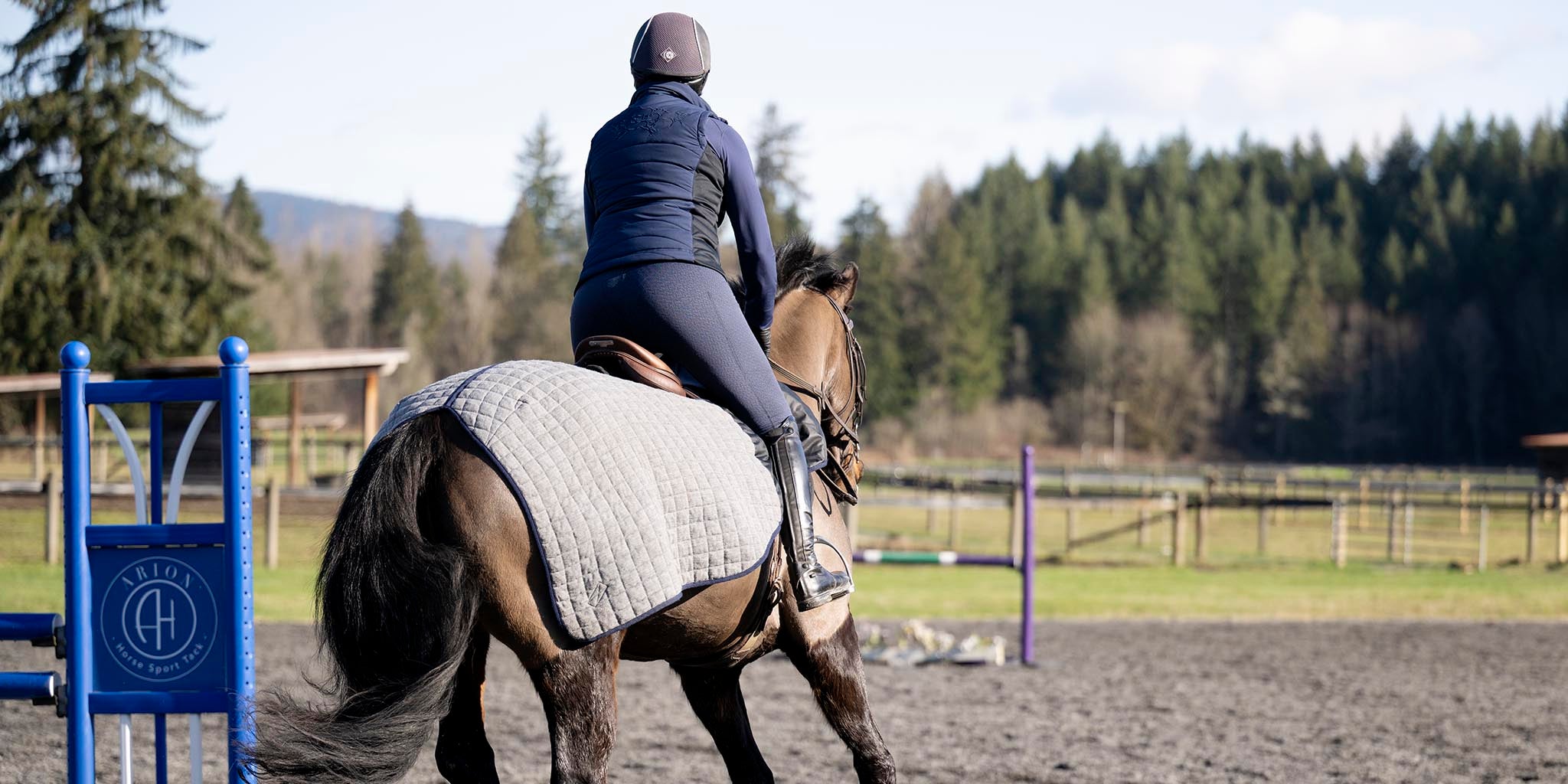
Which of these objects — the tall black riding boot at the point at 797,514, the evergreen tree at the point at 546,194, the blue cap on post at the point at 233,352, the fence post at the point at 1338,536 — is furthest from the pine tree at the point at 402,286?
the tall black riding boot at the point at 797,514

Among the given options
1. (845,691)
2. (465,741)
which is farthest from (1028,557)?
(465,741)

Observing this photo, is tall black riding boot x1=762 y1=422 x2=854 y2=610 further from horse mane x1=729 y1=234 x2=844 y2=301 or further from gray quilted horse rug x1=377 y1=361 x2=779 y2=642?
horse mane x1=729 y1=234 x2=844 y2=301

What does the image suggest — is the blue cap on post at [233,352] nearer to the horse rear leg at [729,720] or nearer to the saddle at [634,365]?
the saddle at [634,365]

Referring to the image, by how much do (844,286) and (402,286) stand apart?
86.0 m

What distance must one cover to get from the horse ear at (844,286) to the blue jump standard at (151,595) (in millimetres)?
1970

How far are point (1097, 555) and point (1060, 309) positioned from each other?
71779mm

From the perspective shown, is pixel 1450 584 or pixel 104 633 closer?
pixel 104 633

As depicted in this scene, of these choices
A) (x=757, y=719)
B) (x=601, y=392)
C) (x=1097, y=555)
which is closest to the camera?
(x=601, y=392)

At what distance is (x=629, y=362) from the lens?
363 cm

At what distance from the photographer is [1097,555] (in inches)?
957

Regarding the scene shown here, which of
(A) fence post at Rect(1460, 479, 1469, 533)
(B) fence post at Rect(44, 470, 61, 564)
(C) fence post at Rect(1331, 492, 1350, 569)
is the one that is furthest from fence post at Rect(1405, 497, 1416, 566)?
(B) fence post at Rect(44, 470, 61, 564)

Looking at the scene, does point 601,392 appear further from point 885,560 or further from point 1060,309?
point 1060,309

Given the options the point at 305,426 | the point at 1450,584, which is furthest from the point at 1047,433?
the point at 1450,584

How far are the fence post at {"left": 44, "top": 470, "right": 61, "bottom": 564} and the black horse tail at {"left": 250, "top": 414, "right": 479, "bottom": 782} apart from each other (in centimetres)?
1477
